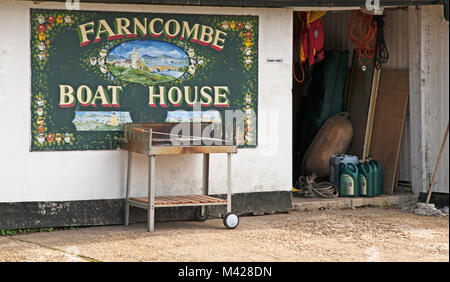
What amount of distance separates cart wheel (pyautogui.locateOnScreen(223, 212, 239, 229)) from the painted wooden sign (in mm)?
1210

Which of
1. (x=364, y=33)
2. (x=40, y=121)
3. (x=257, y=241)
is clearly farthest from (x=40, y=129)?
(x=364, y=33)

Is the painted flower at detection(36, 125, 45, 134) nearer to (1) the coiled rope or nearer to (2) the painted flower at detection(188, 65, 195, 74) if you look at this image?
(2) the painted flower at detection(188, 65, 195, 74)

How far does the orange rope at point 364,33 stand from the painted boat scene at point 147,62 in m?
3.25

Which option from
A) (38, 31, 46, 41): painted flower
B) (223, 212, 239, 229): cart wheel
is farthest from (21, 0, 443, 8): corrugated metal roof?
(223, 212, 239, 229): cart wheel

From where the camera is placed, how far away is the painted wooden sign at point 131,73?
30.0ft

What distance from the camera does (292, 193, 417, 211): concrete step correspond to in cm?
1084

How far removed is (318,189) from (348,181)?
470 millimetres

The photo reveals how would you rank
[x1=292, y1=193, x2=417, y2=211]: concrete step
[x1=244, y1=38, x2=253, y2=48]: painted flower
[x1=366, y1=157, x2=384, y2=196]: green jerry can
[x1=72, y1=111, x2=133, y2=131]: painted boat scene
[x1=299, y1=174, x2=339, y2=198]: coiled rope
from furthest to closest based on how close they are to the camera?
[x1=366, y1=157, x2=384, y2=196]: green jerry can < [x1=299, y1=174, x2=339, y2=198]: coiled rope < [x1=292, y1=193, x2=417, y2=211]: concrete step < [x1=244, y1=38, x2=253, y2=48]: painted flower < [x1=72, y1=111, x2=133, y2=131]: painted boat scene

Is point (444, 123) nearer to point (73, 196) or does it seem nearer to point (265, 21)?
point (265, 21)

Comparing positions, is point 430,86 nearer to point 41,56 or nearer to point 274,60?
point 274,60

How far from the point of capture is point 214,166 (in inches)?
393

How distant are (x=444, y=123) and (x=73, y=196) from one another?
18.1 ft

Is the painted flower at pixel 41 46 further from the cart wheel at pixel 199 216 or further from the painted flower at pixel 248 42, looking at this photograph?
the cart wheel at pixel 199 216

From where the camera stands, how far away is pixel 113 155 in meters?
9.46
